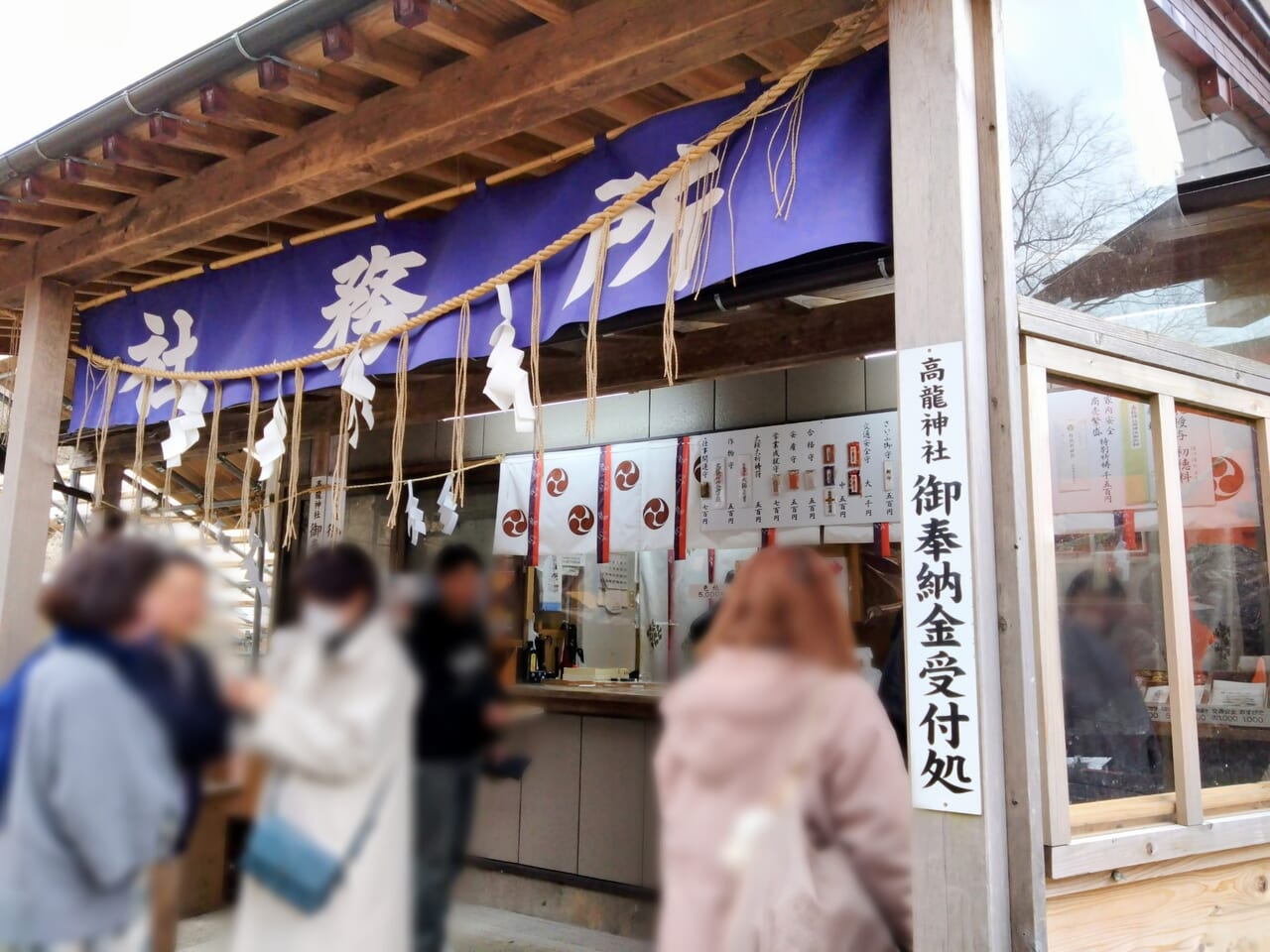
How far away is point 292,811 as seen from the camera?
53cm

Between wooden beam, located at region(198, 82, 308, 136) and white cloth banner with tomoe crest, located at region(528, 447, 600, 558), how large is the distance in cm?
402

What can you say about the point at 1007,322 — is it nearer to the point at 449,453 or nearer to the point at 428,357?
the point at 428,357

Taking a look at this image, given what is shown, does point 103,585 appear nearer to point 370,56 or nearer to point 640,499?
point 370,56

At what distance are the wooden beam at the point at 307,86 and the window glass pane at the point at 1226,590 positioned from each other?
12.3 feet

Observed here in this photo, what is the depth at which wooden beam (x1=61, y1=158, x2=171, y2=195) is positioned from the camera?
4.03m

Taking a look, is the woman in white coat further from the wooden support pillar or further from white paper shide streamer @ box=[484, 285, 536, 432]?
the wooden support pillar

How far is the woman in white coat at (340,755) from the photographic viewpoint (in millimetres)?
531

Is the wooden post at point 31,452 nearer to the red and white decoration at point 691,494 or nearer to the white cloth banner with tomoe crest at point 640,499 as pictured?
the red and white decoration at point 691,494

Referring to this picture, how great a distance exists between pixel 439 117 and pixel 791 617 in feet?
11.8

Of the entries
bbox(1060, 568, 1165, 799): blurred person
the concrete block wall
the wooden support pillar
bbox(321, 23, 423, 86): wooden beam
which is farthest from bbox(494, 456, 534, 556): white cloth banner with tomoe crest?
bbox(1060, 568, 1165, 799): blurred person

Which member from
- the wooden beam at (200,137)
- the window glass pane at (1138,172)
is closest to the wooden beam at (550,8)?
the wooden beam at (200,137)

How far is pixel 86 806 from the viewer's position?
50 centimetres

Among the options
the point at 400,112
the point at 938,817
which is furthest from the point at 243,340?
the point at 938,817

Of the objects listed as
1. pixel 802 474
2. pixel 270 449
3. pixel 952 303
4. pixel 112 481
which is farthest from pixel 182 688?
pixel 802 474
